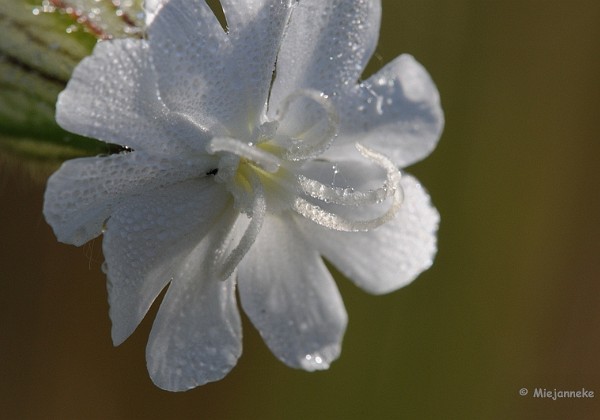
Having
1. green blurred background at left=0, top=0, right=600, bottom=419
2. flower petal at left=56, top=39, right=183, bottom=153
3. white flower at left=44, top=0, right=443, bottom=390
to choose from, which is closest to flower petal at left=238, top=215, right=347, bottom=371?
white flower at left=44, top=0, right=443, bottom=390

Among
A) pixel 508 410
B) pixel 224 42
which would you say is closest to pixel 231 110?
pixel 224 42

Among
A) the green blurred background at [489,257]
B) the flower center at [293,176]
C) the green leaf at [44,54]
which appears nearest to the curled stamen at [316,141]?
the flower center at [293,176]

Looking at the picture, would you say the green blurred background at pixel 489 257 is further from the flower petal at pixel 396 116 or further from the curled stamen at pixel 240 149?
the curled stamen at pixel 240 149

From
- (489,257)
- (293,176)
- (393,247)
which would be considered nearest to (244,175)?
(293,176)

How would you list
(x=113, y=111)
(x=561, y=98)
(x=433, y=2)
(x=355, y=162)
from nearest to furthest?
(x=113, y=111)
(x=355, y=162)
(x=433, y=2)
(x=561, y=98)

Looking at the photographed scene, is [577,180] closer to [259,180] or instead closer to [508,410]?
[508,410]

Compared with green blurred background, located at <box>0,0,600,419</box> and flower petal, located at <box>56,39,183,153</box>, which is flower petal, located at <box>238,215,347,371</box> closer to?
flower petal, located at <box>56,39,183,153</box>
